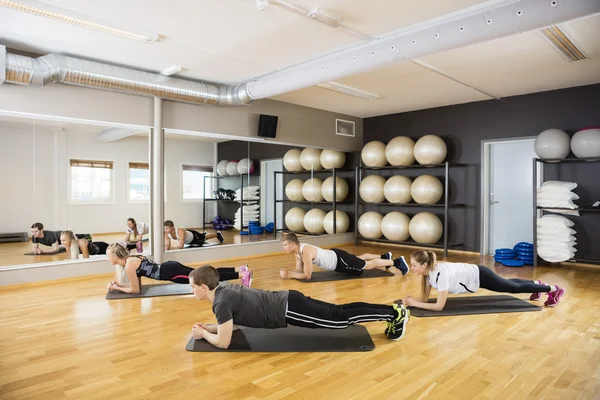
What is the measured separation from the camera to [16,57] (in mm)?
4195

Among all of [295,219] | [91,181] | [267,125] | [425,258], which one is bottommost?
[425,258]

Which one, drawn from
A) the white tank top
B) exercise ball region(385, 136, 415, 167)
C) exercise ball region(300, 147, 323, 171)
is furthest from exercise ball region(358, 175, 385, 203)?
the white tank top

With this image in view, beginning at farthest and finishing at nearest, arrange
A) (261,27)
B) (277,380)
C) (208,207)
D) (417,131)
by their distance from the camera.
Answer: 1. (417,131)
2. (208,207)
3. (261,27)
4. (277,380)

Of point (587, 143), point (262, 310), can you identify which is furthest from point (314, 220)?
point (262, 310)

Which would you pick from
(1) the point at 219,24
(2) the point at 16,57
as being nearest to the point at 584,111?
(1) the point at 219,24

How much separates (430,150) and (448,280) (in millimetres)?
3877

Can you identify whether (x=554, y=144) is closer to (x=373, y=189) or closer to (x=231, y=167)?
(x=373, y=189)

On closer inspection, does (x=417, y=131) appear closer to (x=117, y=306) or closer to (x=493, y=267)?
(x=493, y=267)

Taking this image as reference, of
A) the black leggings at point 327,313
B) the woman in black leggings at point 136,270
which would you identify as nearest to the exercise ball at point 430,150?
the woman in black leggings at point 136,270

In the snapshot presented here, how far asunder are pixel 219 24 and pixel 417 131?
4970 mm

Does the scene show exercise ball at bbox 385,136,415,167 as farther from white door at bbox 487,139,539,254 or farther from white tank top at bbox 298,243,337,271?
white tank top at bbox 298,243,337,271

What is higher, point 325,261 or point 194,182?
point 194,182

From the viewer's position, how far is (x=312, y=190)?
8016mm

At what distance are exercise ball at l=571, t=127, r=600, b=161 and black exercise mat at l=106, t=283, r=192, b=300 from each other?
17.3 ft
